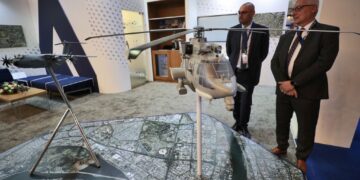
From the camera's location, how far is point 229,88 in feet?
3.01

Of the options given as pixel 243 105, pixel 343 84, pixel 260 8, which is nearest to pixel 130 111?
pixel 243 105

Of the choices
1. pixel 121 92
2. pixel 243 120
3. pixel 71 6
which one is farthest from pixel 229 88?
pixel 71 6

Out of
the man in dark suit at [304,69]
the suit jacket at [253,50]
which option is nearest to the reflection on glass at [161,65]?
the suit jacket at [253,50]

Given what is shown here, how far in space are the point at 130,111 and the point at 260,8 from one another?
3.77 meters

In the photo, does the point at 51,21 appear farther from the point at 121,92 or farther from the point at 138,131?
the point at 138,131

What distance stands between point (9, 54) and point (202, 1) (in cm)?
515

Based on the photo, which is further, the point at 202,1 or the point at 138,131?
the point at 202,1

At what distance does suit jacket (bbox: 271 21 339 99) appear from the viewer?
4.78ft

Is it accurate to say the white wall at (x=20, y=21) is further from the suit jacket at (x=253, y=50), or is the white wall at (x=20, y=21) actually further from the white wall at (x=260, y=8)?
the suit jacket at (x=253, y=50)

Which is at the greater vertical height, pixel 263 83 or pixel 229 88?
pixel 229 88

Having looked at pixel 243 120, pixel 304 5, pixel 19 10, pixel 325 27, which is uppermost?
pixel 19 10

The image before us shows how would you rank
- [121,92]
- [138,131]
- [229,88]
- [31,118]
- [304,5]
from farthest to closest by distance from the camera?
1. [121,92]
2. [31,118]
3. [138,131]
4. [304,5]
5. [229,88]

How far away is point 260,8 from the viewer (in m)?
4.58

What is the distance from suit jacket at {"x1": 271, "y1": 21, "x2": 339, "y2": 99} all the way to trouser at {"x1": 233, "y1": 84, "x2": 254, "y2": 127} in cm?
65
